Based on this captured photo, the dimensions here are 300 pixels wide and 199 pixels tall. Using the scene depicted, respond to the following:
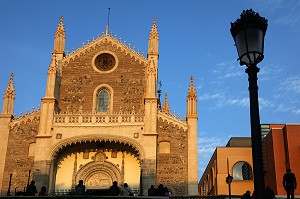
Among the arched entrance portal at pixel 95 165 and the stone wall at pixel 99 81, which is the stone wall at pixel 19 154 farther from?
the stone wall at pixel 99 81

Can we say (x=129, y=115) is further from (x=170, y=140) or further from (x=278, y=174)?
(x=278, y=174)

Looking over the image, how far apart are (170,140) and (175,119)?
6.02 ft

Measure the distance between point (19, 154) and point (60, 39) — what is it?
37.7 feet

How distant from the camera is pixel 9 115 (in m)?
39.9

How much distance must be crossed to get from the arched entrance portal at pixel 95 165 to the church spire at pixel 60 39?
9490mm

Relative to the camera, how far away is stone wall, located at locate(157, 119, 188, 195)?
3719 cm

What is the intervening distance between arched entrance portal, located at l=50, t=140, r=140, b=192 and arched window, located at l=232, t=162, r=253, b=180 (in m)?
12.6

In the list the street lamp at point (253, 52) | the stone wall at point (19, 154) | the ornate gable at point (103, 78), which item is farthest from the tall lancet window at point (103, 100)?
the street lamp at point (253, 52)

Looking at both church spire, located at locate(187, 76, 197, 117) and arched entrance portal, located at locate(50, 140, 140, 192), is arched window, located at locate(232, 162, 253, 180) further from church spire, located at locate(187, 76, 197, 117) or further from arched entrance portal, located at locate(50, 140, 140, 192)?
arched entrance portal, located at locate(50, 140, 140, 192)

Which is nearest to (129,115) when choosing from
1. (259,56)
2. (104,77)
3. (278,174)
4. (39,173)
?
→ (104,77)

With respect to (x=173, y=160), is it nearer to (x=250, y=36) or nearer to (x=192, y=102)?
(x=192, y=102)

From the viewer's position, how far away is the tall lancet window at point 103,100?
41.2m

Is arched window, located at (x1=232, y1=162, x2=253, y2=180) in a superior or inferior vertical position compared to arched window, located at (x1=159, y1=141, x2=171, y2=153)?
inferior

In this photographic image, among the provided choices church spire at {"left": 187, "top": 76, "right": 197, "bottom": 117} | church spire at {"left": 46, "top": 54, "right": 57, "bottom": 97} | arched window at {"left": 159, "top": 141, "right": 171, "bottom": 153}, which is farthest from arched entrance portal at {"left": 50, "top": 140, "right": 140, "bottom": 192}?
church spire at {"left": 187, "top": 76, "right": 197, "bottom": 117}
